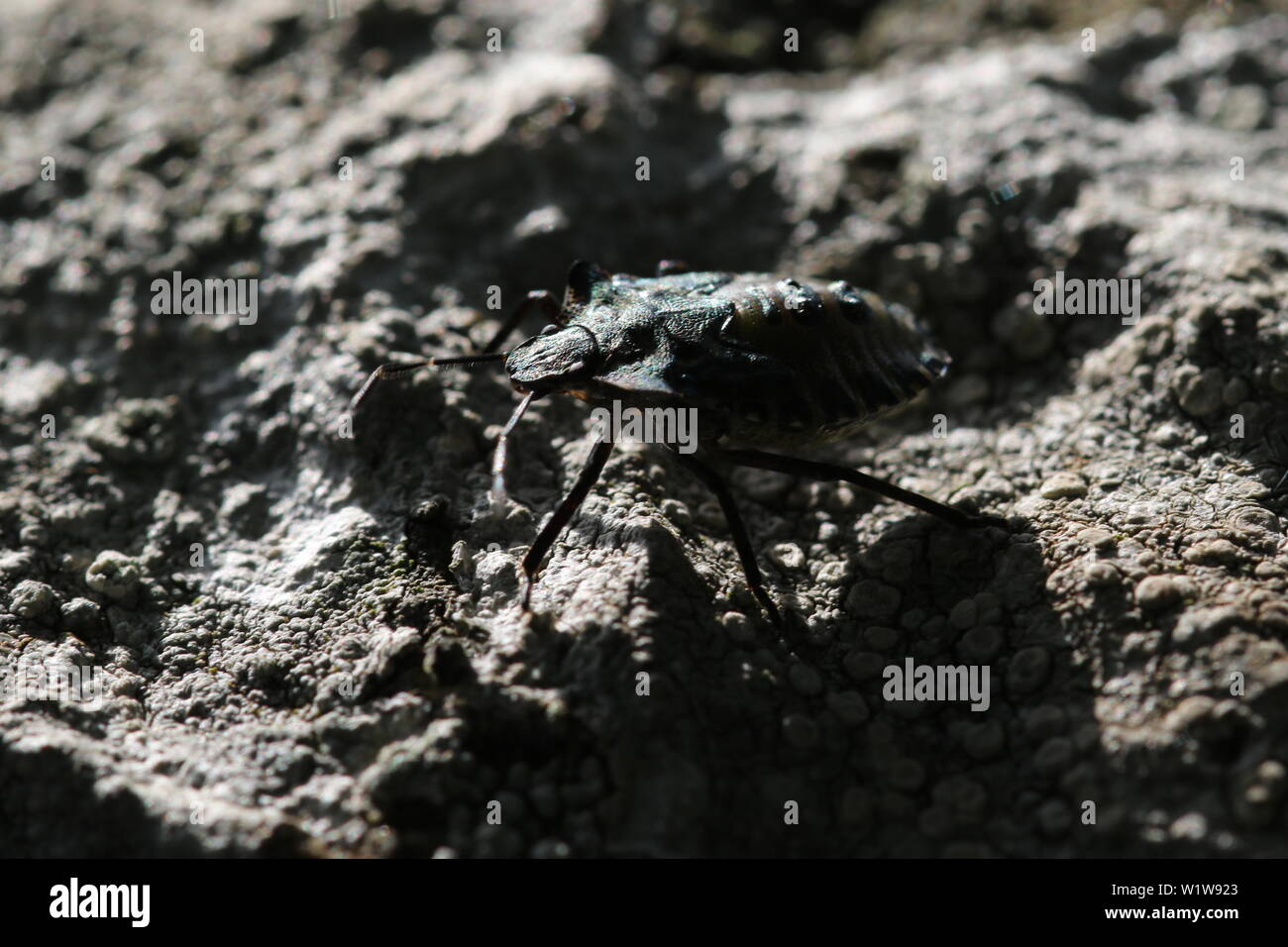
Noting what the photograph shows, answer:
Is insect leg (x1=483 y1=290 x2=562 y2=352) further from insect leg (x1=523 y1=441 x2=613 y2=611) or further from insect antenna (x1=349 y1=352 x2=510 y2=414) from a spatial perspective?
insect leg (x1=523 y1=441 x2=613 y2=611)

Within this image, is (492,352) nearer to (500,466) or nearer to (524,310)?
(524,310)

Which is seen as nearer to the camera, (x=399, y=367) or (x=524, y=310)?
(x=399, y=367)

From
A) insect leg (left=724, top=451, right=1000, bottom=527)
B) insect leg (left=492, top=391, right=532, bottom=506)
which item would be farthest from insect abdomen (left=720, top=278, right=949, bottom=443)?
insect leg (left=492, top=391, right=532, bottom=506)

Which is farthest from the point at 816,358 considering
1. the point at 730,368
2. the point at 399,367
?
the point at 399,367

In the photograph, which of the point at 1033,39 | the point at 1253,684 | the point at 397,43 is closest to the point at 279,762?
the point at 1253,684

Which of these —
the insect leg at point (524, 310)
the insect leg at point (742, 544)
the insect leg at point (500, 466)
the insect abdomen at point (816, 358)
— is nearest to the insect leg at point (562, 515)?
the insect leg at point (500, 466)

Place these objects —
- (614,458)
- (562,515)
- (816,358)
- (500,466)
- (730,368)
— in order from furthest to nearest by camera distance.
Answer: (614,458), (816,358), (730,368), (562,515), (500,466)
